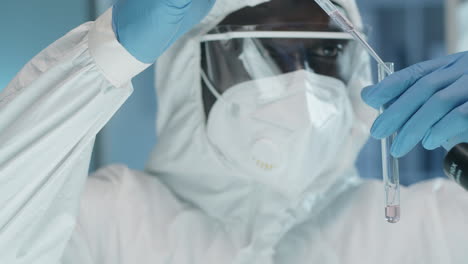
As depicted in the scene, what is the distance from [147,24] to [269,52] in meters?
0.37

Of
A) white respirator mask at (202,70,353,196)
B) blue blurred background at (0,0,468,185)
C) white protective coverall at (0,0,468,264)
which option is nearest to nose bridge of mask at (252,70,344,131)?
white respirator mask at (202,70,353,196)

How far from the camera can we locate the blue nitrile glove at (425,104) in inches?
33.9

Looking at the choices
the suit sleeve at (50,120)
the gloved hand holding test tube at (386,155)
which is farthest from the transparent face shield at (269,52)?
the suit sleeve at (50,120)

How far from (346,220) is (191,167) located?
380 mm

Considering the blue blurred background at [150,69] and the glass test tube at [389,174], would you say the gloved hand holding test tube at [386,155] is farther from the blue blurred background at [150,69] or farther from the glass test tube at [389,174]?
the blue blurred background at [150,69]

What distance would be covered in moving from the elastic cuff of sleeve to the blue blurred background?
446 millimetres

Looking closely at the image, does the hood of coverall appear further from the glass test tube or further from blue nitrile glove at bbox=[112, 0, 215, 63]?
blue nitrile glove at bbox=[112, 0, 215, 63]

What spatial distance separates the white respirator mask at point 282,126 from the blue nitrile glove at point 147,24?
1.03ft

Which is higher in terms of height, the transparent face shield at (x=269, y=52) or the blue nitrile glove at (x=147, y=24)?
the blue nitrile glove at (x=147, y=24)

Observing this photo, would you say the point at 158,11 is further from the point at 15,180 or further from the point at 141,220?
the point at 141,220

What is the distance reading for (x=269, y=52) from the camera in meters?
1.17

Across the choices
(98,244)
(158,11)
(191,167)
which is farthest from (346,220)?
(158,11)

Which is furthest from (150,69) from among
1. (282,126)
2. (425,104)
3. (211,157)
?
(425,104)

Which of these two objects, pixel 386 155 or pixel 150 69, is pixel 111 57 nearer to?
pixel 386 155
